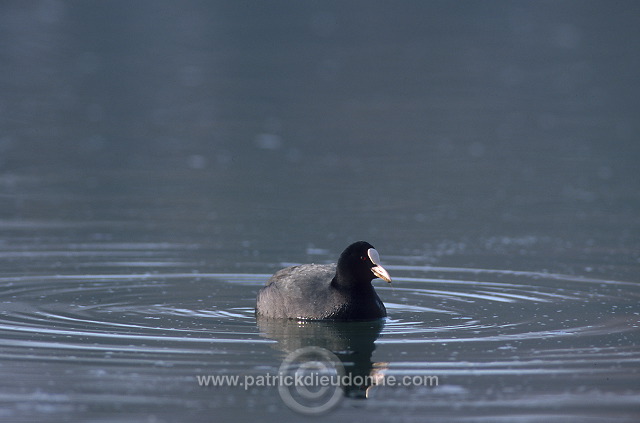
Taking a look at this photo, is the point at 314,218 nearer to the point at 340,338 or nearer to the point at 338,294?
the point at 338,294

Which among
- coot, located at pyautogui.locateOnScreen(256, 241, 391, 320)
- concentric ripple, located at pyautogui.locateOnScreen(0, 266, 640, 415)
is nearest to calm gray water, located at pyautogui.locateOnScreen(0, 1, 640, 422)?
concentric ripple, located at pyautogui.locateOnScreen(0, 266, 640, 415)

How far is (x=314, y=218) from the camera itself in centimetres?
1424

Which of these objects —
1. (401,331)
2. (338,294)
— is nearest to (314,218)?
(338,294)

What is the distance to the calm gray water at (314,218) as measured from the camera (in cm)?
794

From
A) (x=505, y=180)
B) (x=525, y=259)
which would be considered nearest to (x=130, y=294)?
(x=525, y=259)

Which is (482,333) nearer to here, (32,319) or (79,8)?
(32,319)

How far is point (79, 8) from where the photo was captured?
38.6 metres

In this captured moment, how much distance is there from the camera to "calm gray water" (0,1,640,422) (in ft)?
26.1

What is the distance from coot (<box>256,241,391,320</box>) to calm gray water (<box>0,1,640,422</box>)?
0.19 metres

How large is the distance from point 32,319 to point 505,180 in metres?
9.17

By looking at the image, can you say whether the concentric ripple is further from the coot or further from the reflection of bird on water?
the coot

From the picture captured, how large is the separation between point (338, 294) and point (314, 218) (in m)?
4.27

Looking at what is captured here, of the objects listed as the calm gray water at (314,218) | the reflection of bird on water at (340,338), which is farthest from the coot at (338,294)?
the calm gray water at (314,218)

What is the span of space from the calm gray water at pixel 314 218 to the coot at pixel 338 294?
0.19 m
